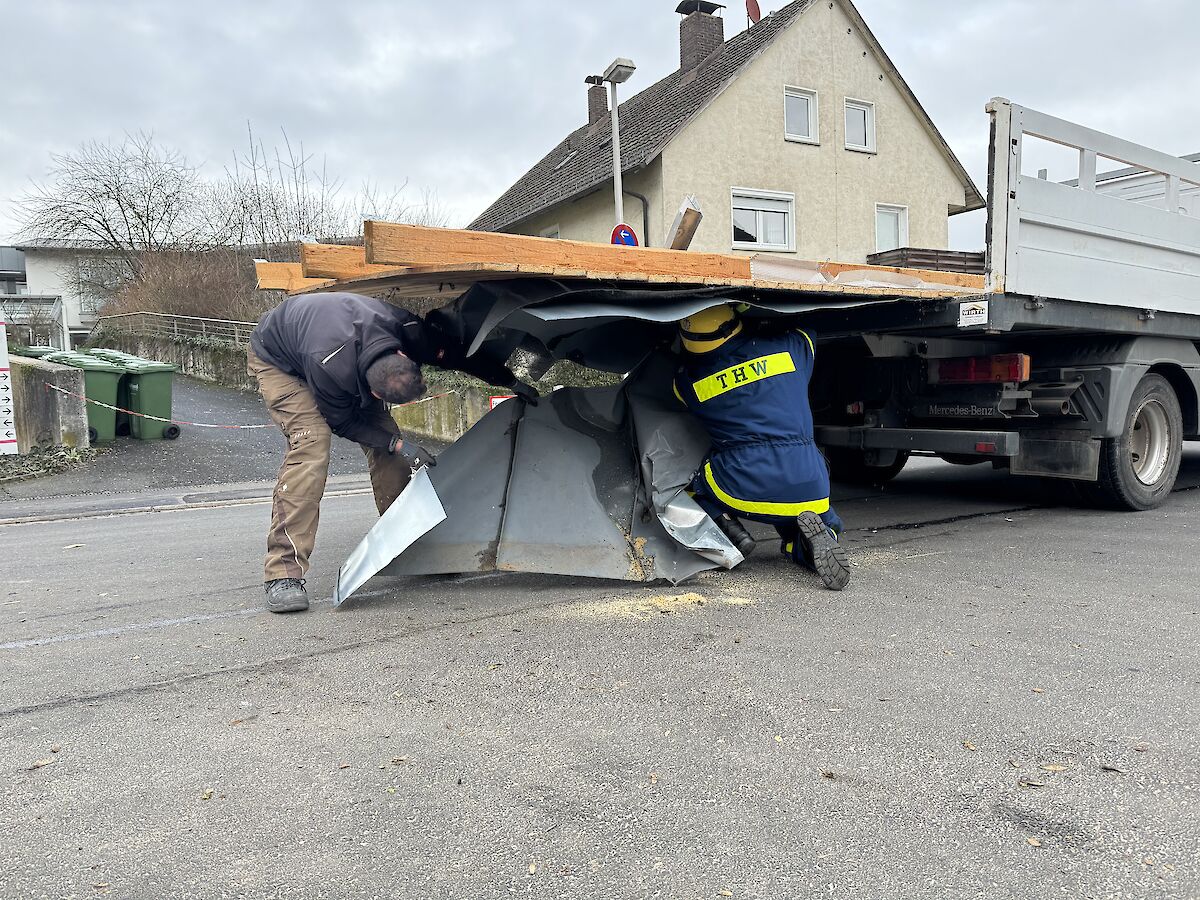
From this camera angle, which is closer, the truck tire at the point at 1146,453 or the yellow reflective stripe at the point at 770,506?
the yellow reflective stripe at the point at 770,506

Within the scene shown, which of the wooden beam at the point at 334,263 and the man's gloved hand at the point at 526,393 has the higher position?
the wooden beam at the point at 334,263

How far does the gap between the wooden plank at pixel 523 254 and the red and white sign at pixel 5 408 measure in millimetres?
8998

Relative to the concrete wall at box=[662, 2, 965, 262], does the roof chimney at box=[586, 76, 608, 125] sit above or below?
above

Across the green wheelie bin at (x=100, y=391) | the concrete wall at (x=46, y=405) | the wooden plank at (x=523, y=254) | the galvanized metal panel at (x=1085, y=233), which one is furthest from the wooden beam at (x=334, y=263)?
the green wheelie bin at (x=100, y=391)

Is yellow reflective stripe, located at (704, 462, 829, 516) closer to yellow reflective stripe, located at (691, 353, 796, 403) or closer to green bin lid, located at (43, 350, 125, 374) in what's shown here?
yellow reflective stripe, located at (691, 353, 796, 403)

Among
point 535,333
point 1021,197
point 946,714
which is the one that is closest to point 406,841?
point 946,714

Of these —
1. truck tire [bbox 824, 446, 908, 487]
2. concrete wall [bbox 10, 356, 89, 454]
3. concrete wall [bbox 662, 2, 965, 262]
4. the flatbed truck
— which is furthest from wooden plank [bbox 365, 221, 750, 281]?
concrete wall [bbox 662, 2, 965, 262]

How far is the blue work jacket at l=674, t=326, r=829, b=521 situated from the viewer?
413cm

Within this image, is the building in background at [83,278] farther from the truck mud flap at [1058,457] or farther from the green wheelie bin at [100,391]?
the truck mud flap at [1058,457]

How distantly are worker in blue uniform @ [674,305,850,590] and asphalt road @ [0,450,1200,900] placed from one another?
1.08 feet

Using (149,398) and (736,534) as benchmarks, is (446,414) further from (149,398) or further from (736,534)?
(736,534)

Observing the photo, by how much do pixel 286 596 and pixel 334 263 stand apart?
1.56m

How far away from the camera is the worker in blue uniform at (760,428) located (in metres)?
4.12

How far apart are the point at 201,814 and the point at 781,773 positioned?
1456mm
